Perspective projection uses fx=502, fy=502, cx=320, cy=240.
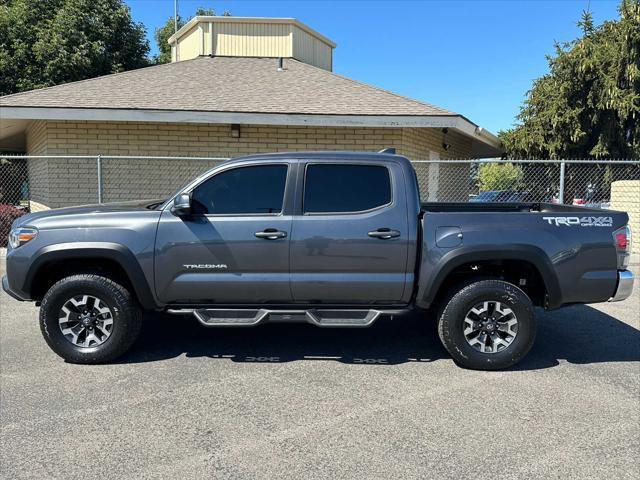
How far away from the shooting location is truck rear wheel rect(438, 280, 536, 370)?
14.8 feet

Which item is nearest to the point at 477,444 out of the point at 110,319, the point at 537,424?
the point at 537,424

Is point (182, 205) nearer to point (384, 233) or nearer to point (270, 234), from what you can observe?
point (270, 234)

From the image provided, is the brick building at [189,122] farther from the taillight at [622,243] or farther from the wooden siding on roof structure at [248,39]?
the taillight at [622,243]

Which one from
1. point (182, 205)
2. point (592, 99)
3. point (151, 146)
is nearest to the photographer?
point (182, 205)

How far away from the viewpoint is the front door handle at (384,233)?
14.6 ft

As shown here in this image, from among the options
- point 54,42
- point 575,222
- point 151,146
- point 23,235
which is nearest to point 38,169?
point 151,146

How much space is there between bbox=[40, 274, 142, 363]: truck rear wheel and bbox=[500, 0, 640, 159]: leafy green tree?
51.2 ft

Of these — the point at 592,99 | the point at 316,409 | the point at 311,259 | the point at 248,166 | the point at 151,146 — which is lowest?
the point at 316,409

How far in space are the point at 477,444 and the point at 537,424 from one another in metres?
0.58

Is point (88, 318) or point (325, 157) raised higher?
point (325, 157)

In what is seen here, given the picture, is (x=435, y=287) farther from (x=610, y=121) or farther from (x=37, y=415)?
(x=610, y=121)

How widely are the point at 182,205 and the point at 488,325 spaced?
9.62 feet

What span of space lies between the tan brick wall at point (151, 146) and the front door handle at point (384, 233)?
7.09 metres

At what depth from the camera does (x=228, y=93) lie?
11.4m
